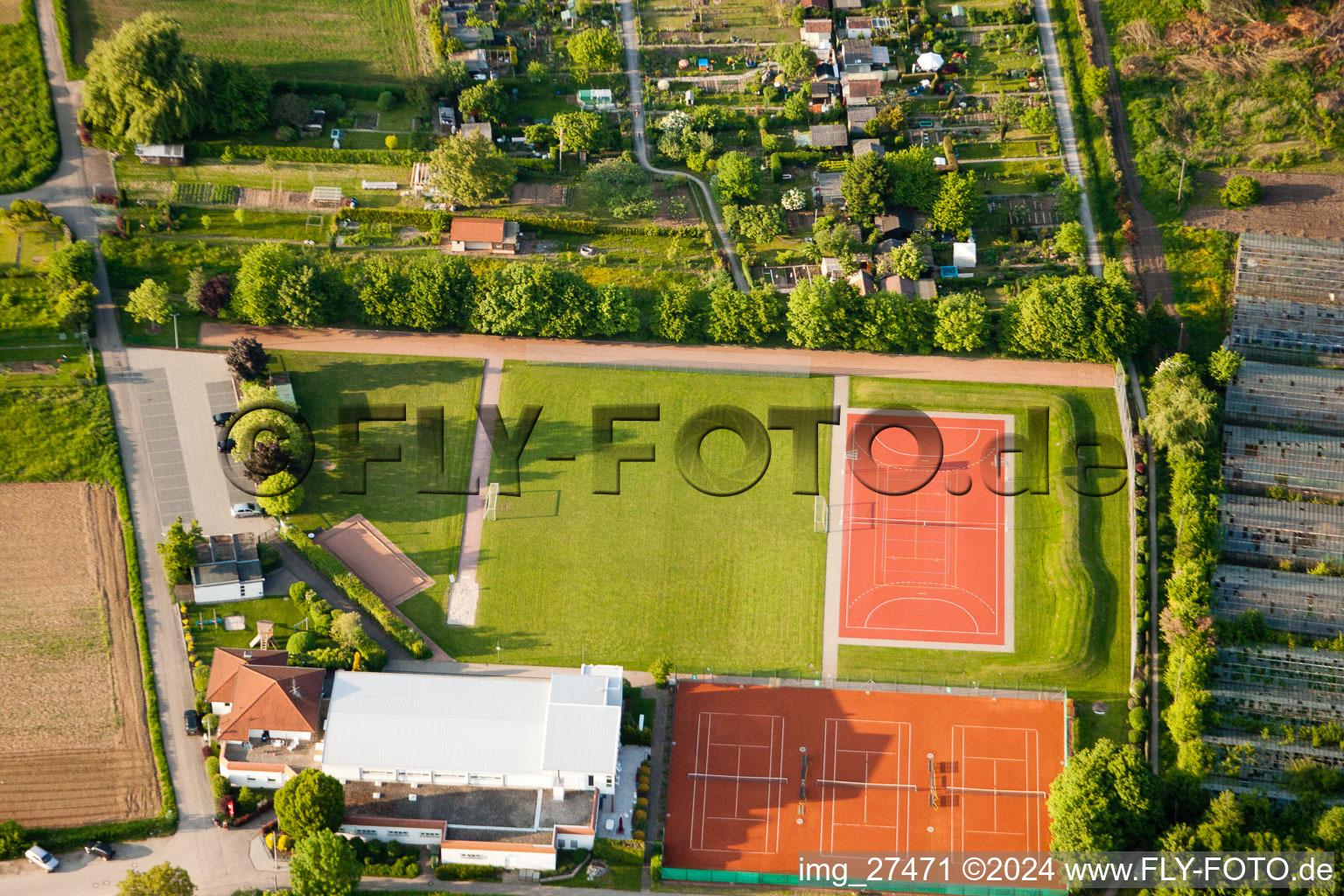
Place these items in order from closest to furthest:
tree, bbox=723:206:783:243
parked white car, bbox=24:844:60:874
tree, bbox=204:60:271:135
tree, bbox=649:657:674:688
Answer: parked white car, bbox=24:844:60:874
tree, bbox=649:657:674:688
tree, bbox=723:206:783:243
tree, bbox=204:60:271:135

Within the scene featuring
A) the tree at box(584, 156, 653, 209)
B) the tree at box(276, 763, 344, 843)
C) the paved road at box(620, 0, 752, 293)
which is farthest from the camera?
the tree at box(584, 156, 653, 209)

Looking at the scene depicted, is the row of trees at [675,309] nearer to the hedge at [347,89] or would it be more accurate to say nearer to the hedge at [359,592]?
the hedge at [359,592]

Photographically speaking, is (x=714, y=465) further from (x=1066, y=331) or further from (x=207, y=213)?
(x=207, y=213)

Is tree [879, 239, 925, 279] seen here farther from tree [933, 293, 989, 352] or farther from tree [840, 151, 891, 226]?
tree [840, 151, 891, 226]

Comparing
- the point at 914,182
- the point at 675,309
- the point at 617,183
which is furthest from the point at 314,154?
the point at 914,182

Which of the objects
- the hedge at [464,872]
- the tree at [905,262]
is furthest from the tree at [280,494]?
the tree at [905,262]

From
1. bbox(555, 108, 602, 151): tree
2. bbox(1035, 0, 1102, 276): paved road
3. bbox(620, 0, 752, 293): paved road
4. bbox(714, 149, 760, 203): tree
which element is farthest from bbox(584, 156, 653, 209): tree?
bbox(1035, 0, 1102, 276): paved road

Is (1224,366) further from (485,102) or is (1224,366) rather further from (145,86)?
(145,86)
